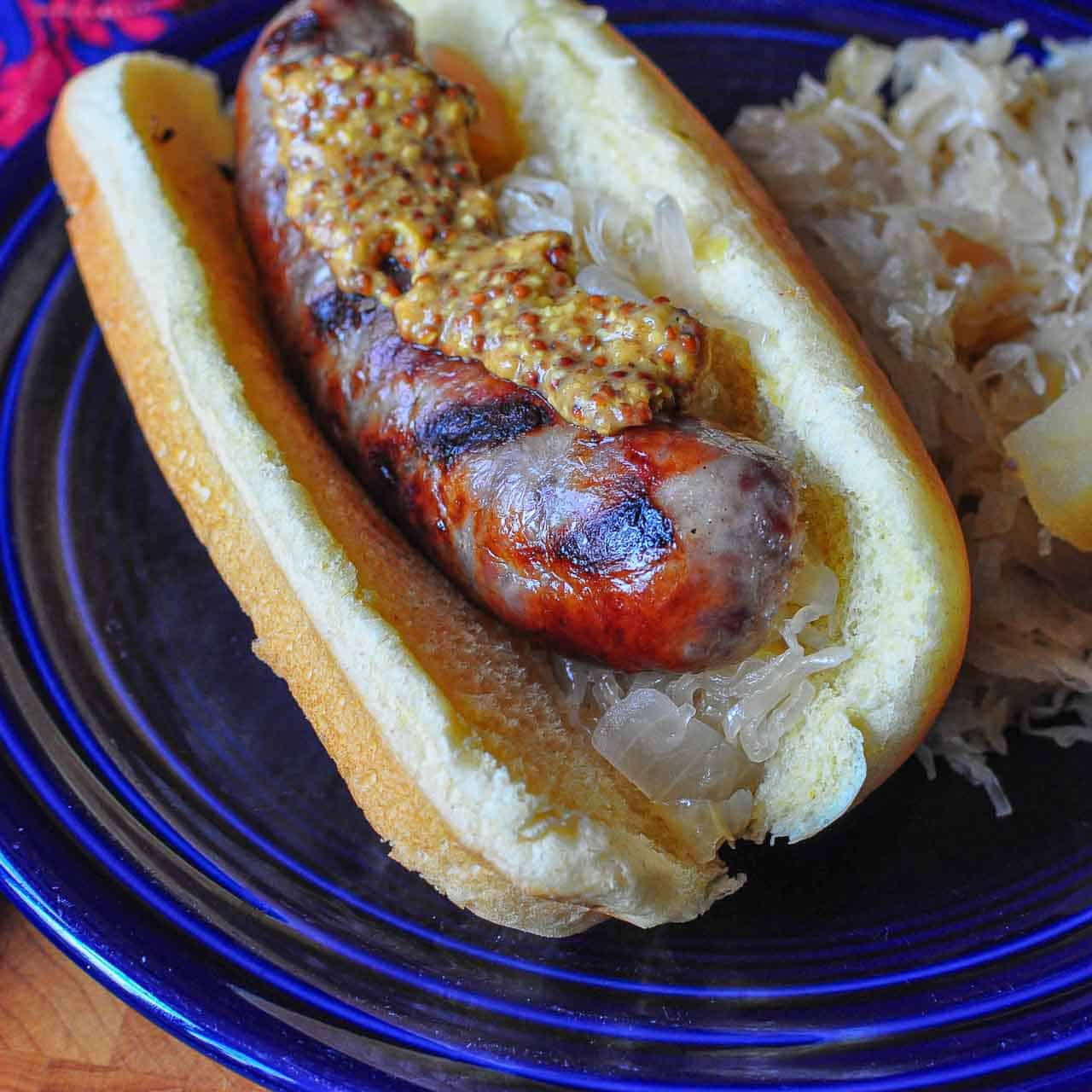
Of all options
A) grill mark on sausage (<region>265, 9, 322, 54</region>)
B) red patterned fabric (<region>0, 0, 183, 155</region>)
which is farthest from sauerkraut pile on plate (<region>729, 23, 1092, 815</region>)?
red patterned fabric (<region>0, 0, 183, 155</region>)

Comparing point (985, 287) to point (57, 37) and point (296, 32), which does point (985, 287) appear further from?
point (57, 37)

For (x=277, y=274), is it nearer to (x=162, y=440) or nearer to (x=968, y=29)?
(x=162, y=440)

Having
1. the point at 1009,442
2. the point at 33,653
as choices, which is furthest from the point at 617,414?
the point at 33,653

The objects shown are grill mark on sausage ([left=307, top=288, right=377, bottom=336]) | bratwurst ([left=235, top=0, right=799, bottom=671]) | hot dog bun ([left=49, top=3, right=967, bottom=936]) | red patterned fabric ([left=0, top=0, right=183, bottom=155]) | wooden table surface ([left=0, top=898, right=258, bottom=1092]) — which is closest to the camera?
bratwurst ([left=235, top=0, right=799, bottom=671])

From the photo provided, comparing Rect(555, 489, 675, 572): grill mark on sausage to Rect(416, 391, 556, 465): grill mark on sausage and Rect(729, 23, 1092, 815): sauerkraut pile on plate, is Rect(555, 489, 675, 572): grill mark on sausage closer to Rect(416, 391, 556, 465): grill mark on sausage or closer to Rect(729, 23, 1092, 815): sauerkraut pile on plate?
Rect(416, 391, 556, 465): grill mark on sausage

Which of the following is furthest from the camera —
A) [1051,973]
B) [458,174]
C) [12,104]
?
[12,104]

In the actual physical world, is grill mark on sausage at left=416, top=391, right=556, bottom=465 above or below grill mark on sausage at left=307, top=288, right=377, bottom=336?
below
